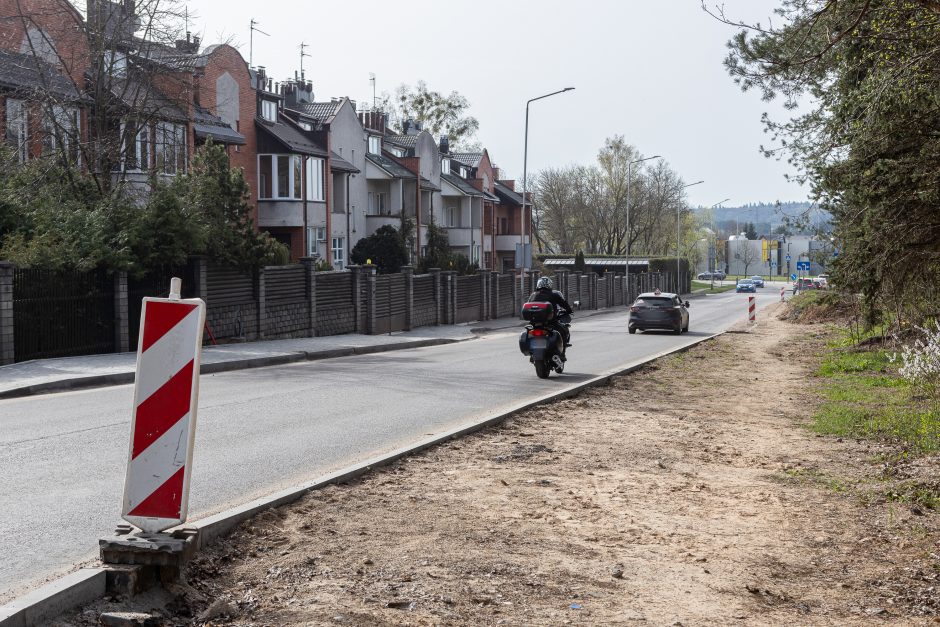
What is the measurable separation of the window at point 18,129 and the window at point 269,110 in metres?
20.4

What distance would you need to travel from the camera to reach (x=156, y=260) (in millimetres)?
21891

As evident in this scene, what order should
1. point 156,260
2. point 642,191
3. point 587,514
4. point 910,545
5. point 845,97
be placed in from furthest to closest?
point 642,191
point 156,260
point 845,97
point 587,514
point 910,545

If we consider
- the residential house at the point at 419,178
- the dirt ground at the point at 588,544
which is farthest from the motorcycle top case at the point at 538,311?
the residential house at the point at 419,178

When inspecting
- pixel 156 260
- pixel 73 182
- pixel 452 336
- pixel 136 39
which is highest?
pixel 136 39

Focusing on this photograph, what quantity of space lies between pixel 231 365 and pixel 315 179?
29.7 m

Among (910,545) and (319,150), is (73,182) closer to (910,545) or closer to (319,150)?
(910,545)

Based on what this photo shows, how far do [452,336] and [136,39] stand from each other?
1320 centimetres

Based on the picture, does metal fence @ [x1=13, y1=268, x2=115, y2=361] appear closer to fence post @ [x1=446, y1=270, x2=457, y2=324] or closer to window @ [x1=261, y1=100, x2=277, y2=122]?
fence post @ [x1=446, y1=270, x2=457, y2=324]

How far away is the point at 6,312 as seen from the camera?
17859 mm

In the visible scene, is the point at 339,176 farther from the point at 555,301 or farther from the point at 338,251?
the point at 555,301

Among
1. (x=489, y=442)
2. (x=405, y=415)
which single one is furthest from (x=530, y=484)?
(x=405, y=415)

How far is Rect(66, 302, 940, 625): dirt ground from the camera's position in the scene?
16.3 feet

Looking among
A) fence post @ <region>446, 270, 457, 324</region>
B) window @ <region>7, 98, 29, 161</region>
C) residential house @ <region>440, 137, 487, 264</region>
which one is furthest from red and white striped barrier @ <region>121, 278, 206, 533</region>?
residential house @ <region>440, 137, 487, 264</region>

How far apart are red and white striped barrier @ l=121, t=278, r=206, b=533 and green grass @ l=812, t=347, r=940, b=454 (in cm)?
718
